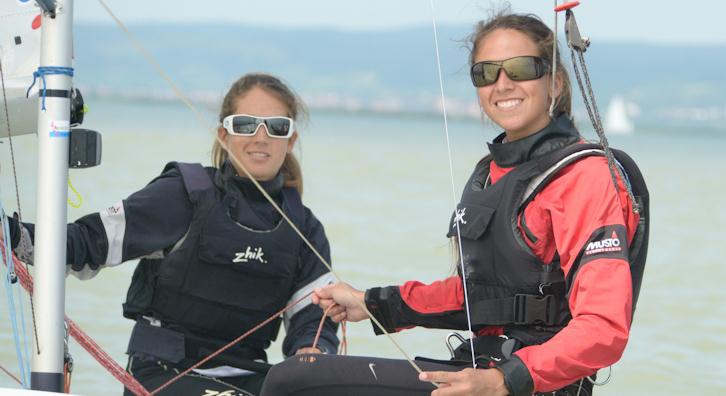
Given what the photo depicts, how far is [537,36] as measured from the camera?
301cm

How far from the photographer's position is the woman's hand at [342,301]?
321 centimetres

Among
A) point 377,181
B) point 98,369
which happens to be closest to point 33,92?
point 98,369

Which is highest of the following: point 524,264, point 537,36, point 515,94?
point 537,36

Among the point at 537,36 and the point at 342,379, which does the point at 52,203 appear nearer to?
the point at 342,379

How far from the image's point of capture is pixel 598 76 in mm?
138375

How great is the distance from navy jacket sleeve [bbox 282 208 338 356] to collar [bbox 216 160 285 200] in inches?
7.3

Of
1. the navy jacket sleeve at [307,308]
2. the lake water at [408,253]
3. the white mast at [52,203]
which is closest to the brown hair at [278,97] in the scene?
the navy jacket sleeve at [307,308]

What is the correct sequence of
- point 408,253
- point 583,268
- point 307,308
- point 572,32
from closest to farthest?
point 583,268, point 572,32, point 307,308, point 408,253

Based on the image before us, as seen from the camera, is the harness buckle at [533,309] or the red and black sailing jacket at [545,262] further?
the harness buckle at [533,309]

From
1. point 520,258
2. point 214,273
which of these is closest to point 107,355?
point 214,273

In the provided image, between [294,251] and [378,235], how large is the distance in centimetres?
942

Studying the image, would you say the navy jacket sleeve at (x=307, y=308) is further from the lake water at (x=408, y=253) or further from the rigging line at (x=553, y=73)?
the rigging line at (x=553, y=73)

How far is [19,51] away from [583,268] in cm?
155

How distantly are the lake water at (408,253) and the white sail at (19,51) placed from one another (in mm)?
355
